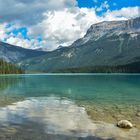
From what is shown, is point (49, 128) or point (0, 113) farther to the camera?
point (0, 113)

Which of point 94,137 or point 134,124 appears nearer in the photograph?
point 94,137

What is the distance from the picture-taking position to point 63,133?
24812 millimetres

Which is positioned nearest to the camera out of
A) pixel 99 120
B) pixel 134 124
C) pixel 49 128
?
pixel 49 128

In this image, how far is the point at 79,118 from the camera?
33.4 metres

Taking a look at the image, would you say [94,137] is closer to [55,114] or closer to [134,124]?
[134,124]

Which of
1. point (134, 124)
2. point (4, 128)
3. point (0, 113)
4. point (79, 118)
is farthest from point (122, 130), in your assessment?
point (0, 113)

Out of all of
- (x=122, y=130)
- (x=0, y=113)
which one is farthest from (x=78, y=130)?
(x=0, y=113)

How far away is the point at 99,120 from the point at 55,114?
6.70m

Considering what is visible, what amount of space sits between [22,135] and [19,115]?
11.1 meters

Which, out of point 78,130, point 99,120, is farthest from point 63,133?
point 99,120

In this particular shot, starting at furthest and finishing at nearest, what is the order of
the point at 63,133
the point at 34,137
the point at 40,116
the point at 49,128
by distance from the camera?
the point at 40,116
the point at 49,128
the point at 63,133
the point at 34,137

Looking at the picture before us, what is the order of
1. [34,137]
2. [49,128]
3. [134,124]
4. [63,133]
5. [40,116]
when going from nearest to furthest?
[34,137] → [63,133] → [49,128] → [134,124] → [40,116]

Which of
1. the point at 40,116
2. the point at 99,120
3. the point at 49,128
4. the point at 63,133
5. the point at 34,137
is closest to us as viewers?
the point at 34,137

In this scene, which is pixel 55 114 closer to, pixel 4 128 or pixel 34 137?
pixel 4 128
